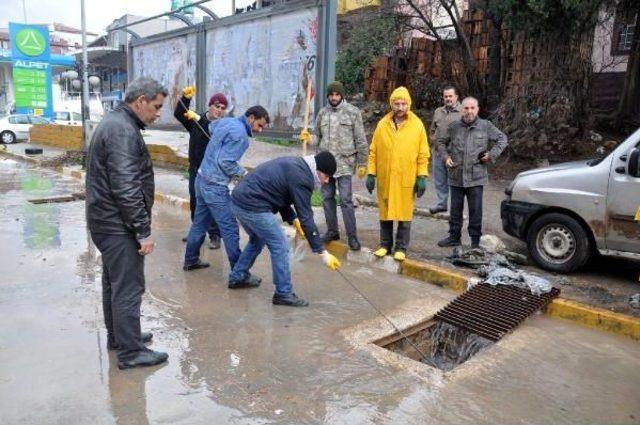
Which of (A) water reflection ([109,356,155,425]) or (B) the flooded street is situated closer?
(A) water reflection ([109,356,155,425])

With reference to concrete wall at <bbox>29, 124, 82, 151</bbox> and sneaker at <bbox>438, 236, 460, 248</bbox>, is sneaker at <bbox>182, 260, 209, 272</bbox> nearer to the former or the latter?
sneaker at <bbox>438, 236, 460, 248</bbox>

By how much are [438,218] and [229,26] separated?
464 centimetres

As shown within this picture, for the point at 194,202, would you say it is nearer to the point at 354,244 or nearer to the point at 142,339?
the point at 354,244

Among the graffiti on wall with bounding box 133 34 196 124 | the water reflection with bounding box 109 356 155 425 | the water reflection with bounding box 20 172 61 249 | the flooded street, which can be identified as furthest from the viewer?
the graffiti on wall with bounding box 133 34 196 124

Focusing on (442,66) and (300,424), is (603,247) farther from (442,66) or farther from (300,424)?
(442,66)

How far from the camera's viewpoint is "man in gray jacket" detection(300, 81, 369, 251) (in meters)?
6.29

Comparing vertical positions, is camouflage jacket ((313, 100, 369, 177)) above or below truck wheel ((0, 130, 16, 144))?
above

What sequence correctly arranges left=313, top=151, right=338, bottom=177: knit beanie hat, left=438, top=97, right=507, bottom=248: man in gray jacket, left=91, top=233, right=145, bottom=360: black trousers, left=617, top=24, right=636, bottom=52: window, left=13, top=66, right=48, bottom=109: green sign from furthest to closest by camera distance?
1. left=13, top=66, right=48, bottom=109: green sign
2. left=617, top=24, right=636, bottom=52: window
3. left=438, top=97, right=507, bottom=248: man in gray jacket
4. left=313, top=151, right=338, bottom=177: knit beanie hat
5. left=91, top=233, right=145, bottom=360: black trousers

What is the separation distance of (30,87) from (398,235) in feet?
81.1

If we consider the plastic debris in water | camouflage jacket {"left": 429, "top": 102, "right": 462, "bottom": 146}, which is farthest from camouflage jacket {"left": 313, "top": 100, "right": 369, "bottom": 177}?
the plastic debris in water

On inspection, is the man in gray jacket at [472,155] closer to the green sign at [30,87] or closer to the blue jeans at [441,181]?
the blue jeans at [441,181]

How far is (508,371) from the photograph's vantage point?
377 centimetres

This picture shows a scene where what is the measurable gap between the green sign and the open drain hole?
25.6m

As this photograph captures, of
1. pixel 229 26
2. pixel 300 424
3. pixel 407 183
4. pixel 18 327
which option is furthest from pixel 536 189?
pixel 229 26
